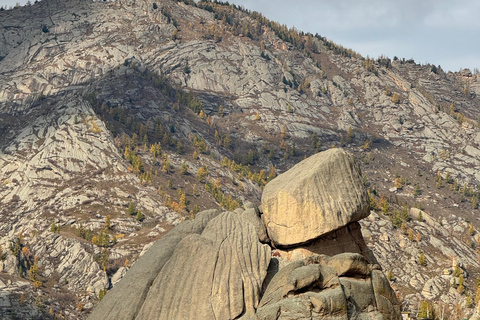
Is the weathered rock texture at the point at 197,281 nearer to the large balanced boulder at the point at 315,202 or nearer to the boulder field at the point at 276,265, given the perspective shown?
the boulder field at the point at 276,265

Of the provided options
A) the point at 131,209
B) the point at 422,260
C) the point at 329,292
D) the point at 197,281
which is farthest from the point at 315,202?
the point at 131,209

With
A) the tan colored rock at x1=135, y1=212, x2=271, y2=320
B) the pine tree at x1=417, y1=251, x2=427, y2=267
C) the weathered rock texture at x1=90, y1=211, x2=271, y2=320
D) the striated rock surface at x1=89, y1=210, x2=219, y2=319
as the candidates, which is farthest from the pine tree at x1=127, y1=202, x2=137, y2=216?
the tan colored rock at x1=135, y1=212, x2=271, y2=320

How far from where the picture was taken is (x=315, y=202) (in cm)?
3372

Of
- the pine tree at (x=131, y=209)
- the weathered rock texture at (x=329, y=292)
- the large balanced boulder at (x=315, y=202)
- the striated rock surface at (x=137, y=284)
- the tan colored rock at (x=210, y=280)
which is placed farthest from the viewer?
the pine tree at (x=131, y=209)

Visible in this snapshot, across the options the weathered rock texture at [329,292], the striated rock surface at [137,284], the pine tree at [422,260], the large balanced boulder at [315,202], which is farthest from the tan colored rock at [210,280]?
the pine tree at [422,260]

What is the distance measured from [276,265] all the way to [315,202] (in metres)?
4.00

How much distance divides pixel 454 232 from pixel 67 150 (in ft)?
408

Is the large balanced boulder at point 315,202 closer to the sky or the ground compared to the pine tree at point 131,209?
closer to the sky

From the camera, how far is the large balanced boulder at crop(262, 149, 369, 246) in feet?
110

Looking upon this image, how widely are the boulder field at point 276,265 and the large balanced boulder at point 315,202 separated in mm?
55

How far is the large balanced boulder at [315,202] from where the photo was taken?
33.6m

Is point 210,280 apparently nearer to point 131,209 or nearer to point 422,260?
point 422,260

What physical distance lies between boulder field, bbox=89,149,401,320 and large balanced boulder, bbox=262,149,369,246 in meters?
0.05

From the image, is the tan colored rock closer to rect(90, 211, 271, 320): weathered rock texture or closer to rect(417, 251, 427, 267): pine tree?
rect(90, 211, 271, 320): weathered rock texture
